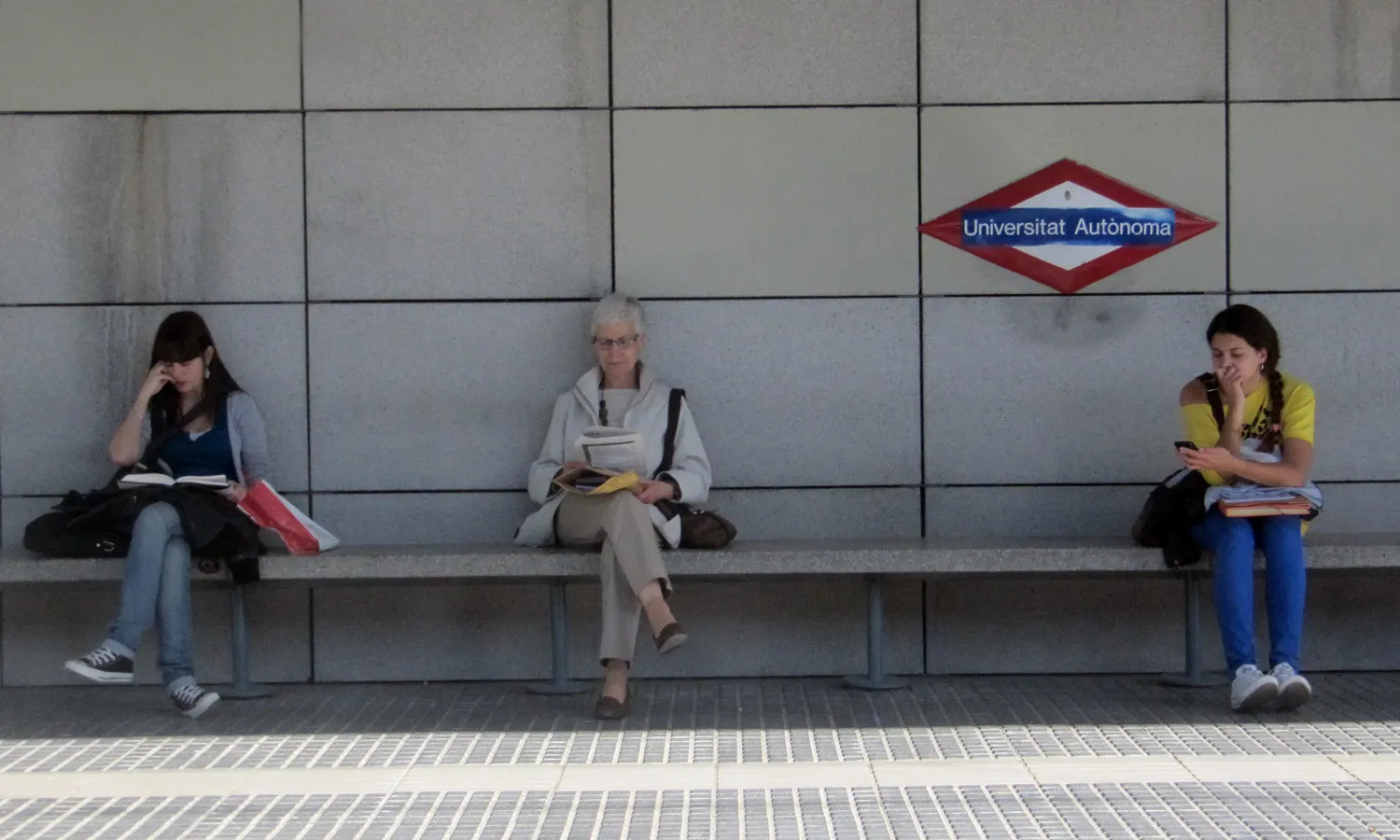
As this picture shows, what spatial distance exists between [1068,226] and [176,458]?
3.70m

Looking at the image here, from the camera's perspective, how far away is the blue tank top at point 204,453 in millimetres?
6785

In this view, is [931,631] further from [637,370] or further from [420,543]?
[420,543]

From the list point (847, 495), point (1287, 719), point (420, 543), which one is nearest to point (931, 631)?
point (847, 495)

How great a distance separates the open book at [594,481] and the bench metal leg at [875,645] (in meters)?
1.02

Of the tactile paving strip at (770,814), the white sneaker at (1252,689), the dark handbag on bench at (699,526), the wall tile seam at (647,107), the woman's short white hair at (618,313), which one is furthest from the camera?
the wall tile seam at (647,107)

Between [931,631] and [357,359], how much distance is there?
262cm

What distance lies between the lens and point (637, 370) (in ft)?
22.6

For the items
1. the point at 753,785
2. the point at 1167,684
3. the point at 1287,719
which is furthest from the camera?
the point at 1167,684

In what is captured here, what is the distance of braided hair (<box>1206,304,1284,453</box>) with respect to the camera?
6402 mm

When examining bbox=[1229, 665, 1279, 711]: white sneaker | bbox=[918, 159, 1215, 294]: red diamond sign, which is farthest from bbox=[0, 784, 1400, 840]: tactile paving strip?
bbox=[918, 159, 1215, 294]: red diamond sign

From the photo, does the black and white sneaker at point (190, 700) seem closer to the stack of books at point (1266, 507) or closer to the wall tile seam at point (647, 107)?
the wall tile seam at point (647, 107)

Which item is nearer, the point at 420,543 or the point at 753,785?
the point at 753,785

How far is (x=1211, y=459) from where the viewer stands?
6.22 meters

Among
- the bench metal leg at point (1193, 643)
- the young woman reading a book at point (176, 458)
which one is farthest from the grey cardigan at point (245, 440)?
the bench metal leg at point (1193, 643)
